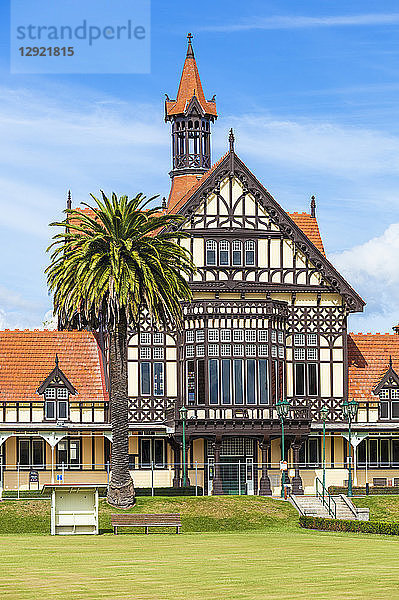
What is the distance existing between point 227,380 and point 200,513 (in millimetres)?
12016

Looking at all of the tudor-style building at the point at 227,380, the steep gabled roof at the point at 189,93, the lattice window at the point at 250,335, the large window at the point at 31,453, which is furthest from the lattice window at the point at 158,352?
the steep gabled roof at the point at 189,93

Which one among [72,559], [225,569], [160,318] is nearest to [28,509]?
[160,318]

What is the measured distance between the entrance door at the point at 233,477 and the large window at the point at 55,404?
9.46 m

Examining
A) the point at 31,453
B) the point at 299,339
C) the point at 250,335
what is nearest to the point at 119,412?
the point at 250,335

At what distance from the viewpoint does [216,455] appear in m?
61.5

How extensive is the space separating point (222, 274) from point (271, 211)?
→ 181 inches

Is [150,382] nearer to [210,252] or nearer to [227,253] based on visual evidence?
[210,252]

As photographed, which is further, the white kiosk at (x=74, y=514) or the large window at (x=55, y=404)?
the large window at (x=55, y=404)

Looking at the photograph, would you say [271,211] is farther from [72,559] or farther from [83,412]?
[72,559]

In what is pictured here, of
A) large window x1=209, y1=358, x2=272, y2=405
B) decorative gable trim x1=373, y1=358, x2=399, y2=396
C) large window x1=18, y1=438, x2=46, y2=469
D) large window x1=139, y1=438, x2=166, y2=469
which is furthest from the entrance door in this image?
large window x1=18, y1=438, x2=46, y2=469

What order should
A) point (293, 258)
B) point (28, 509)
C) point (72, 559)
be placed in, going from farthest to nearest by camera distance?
point (293, 258) → point (28, 509) → point (72, 559)

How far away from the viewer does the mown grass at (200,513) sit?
4878cm

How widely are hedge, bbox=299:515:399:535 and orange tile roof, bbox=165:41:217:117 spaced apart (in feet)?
107

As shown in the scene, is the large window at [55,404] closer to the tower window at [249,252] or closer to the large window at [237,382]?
the large window at [237,382]
